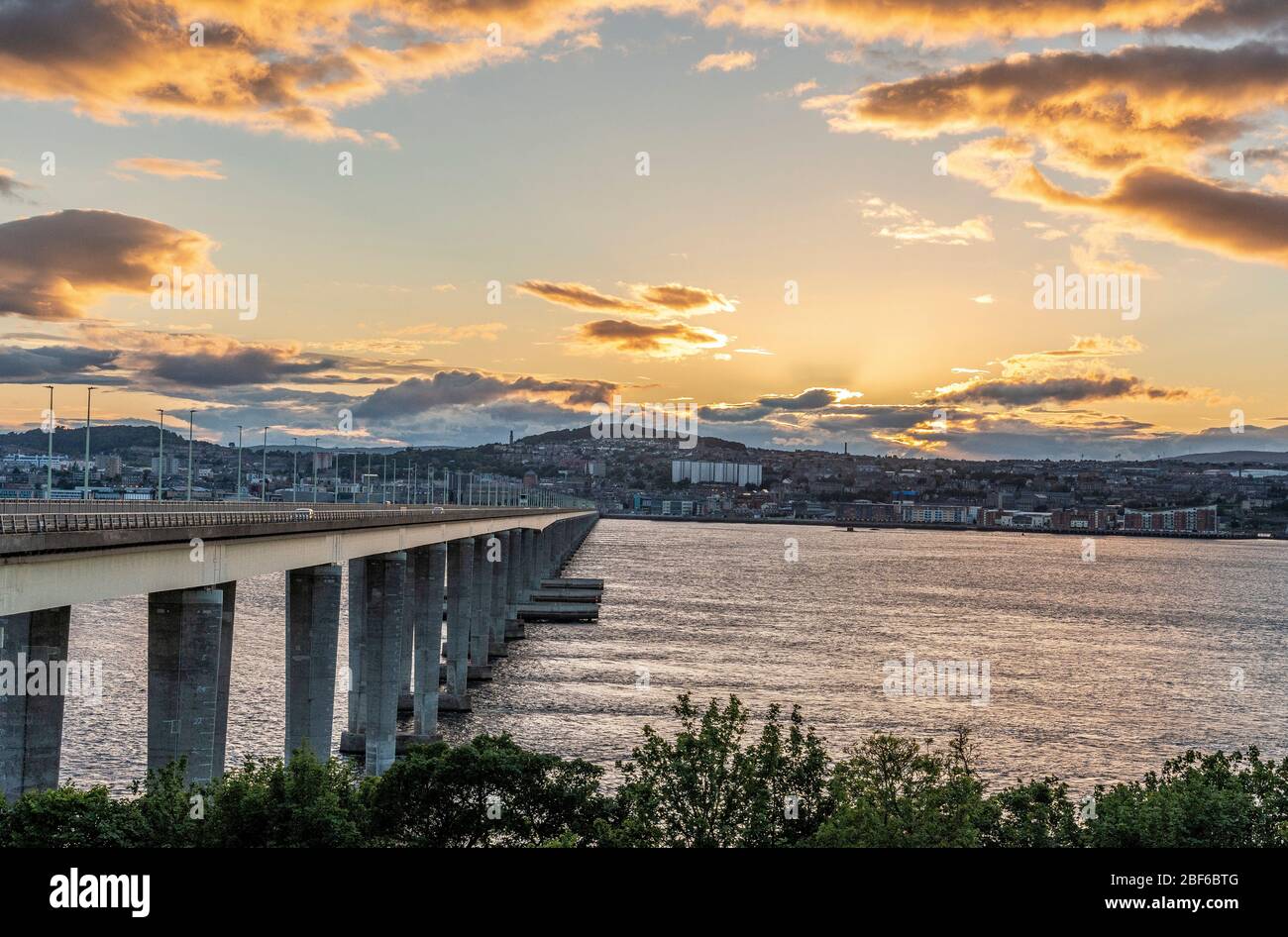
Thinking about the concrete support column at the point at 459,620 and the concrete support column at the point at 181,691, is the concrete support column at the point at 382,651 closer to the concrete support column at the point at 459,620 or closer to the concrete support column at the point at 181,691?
the concrete support column at the point at 459,620

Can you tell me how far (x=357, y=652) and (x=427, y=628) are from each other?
9941 millimetres

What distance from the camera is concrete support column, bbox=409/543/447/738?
64.1 m

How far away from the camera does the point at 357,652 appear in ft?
189

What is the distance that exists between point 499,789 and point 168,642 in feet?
35.9

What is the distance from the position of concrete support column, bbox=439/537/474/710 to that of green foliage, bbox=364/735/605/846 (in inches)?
1593

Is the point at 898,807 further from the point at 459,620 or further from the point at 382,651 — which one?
the point at 459,620

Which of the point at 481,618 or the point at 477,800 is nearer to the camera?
the point at 477,800

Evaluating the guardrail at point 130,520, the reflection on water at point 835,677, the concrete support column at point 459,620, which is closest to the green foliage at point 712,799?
the guardrail at point 130,520

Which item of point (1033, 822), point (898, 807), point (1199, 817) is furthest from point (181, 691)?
point (1199, 817)

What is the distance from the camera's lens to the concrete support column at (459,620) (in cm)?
7425

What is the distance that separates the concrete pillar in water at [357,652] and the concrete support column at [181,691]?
24238 millimetres
